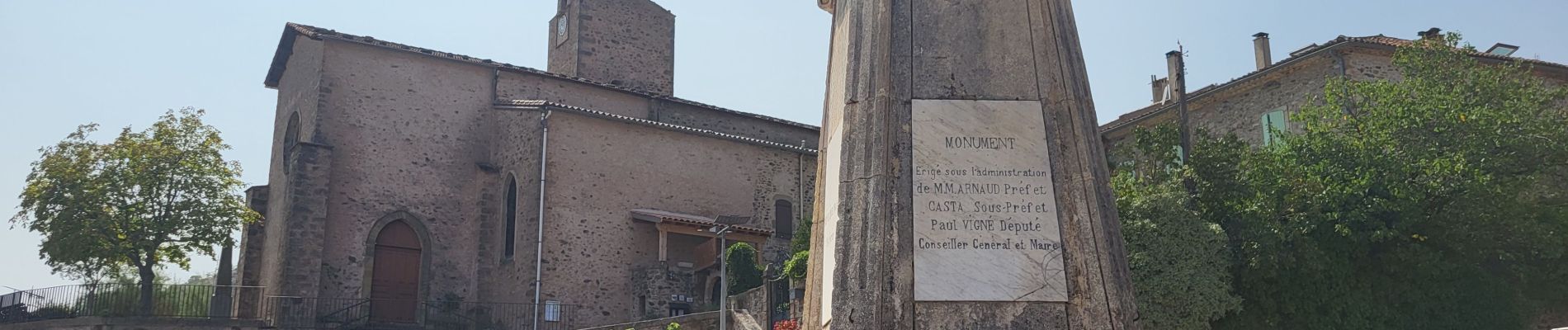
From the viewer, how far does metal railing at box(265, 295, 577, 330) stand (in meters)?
23.9

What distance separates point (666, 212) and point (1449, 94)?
15.7 meters

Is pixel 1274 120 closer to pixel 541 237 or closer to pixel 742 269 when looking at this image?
pixel 742 269

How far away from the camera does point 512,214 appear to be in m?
27.2

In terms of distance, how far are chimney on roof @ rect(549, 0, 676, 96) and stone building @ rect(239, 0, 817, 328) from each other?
6.23 metres

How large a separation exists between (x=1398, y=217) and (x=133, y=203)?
69.8 ft

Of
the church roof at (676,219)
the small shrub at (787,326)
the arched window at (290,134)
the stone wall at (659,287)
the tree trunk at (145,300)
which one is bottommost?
the small shrub at (787,326)

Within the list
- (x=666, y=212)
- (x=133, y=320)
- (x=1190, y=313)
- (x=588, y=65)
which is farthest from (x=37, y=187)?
(x=1190, y=313)

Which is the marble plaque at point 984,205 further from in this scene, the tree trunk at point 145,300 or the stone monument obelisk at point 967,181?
the tree trunk at point 145,300

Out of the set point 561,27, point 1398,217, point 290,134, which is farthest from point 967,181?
point 561,27

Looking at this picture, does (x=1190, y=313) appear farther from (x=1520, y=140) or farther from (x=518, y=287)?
(x=518, y=287)

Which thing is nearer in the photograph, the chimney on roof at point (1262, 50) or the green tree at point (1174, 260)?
the green tree at point (1174, 260)

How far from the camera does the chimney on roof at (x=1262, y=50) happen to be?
2655cm

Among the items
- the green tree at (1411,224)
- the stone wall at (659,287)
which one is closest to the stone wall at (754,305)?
the stone wall at (659,287)

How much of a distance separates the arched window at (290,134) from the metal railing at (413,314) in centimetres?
419
